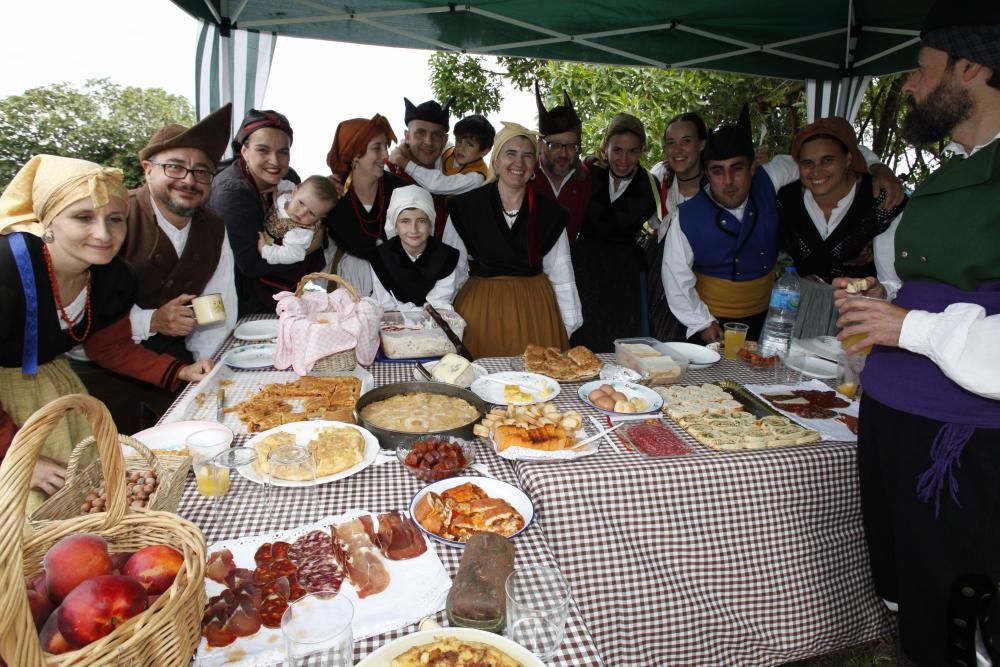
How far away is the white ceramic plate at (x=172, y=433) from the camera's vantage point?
6.24ft

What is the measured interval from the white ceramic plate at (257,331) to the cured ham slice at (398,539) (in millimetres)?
1921

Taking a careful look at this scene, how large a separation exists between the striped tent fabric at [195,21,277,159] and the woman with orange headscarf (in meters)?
1.34

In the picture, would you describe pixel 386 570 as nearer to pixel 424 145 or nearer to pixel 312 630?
pixel 312 630

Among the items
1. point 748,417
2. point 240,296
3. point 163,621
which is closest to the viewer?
point 163,621

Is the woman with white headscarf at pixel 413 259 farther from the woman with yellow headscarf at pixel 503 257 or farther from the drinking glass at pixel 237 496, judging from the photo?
the drinking glass at pixel 237 496

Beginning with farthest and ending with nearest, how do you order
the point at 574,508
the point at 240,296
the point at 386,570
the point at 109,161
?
the point at 109,161 < the point at 240,296 < the point at 574,508 < the point at 386,570

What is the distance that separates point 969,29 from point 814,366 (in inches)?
60.9

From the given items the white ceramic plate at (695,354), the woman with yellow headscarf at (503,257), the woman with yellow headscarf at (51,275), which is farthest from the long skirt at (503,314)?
the woman with yellow headscarf at (51,275)

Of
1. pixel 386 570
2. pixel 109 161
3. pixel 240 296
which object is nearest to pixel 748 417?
pixel 386 570

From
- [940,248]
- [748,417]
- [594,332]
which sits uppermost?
[940,248]

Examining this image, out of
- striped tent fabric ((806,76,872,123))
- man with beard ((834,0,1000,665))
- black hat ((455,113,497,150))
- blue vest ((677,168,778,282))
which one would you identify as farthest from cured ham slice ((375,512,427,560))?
striped tent fabric ((806,76,872,123))

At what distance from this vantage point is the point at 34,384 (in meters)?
2.40

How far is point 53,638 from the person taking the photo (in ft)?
2.97

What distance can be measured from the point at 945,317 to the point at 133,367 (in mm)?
3158
